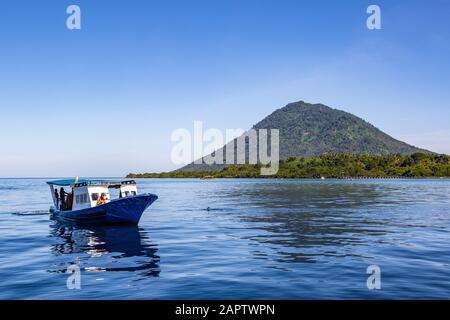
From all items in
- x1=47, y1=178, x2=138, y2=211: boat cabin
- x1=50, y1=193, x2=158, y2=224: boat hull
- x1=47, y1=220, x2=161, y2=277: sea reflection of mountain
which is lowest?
x1=47, y1=220, x2=161, y2=277: sea reflection of mountain

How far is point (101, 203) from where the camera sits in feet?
138

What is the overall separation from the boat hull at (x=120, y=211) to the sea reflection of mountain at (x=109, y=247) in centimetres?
78

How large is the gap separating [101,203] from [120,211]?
3243 millimetres

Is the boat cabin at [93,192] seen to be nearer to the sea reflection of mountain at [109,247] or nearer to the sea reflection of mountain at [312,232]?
the sea reflection of mountain at [109,247]

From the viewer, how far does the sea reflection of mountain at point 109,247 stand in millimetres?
22094

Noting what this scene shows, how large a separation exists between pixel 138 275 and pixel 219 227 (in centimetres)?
1986

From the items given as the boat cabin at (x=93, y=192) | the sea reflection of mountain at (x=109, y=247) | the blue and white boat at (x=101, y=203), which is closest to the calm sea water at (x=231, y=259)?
the sea reflection of mountain at (x=109, y=247)

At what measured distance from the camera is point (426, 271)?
20.0m

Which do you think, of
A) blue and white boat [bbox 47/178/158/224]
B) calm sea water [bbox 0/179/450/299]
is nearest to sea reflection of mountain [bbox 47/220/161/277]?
calm sea water [bbox 0/179/450/299]

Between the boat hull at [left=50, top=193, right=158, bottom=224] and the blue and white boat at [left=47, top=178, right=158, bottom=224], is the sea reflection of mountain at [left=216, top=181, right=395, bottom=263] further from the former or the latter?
the blue and white boat at [left=47, top=178, right=158, bottom=224]

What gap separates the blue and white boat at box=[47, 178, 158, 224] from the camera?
3949 cm

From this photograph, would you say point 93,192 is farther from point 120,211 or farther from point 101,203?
point 120,211

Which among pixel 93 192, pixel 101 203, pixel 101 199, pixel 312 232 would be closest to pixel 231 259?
pixel 312 232
